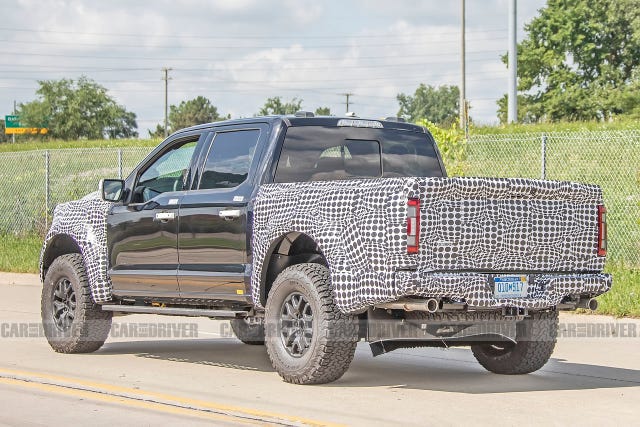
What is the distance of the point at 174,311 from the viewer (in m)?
10.4

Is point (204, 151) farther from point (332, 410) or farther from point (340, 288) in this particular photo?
point (332, 410)

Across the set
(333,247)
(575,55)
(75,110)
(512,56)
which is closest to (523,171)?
(512,56)

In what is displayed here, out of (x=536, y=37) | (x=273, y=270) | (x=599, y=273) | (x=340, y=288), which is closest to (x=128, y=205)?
(x=273, y=270)

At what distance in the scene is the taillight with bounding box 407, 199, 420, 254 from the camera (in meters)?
8.26

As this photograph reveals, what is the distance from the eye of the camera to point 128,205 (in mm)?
11141

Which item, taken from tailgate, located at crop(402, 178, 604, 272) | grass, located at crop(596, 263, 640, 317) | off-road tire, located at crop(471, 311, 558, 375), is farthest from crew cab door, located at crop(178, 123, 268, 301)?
grass, located at crop(596, 263, 640, 317)

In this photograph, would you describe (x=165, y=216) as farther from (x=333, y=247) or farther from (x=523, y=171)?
(x=523, y=171)

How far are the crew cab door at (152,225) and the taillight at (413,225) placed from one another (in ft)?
9.31

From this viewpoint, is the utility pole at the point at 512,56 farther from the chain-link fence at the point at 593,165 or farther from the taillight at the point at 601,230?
the taillight at the point at 601,230

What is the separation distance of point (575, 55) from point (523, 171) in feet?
118

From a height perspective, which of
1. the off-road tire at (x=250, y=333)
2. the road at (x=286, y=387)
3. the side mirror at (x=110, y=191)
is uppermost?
the side mirror at (x=110, y=191)

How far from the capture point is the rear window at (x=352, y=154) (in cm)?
995

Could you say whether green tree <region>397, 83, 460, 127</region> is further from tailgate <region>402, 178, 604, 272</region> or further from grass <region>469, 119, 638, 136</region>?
tailgate <region>402, 178, 604, 272</region>

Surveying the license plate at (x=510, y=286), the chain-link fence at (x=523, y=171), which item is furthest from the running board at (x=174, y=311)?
the chain-link fence at (x=523, y=171)
